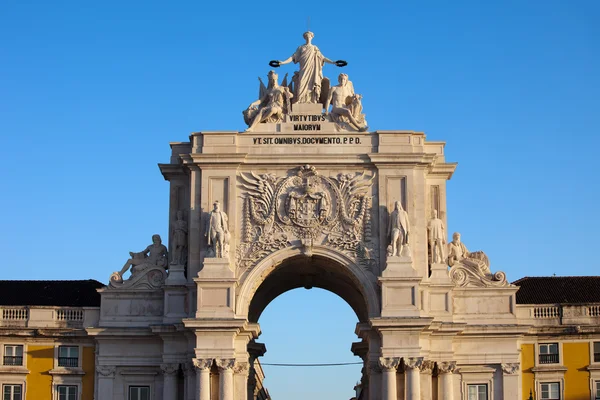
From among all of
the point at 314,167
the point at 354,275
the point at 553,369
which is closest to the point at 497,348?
the point at 553,369

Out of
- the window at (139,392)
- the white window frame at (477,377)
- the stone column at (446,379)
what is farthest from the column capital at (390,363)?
the window at (139,392)

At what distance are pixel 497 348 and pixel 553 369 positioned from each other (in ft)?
9.13

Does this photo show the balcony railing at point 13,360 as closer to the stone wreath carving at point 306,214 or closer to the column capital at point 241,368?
the column capital at point 241,368

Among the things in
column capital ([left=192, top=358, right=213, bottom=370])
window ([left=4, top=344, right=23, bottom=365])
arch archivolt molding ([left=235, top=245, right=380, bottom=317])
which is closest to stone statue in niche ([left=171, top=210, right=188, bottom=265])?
arch archivolt molding ([left=235, top=245, right=380, bottom=317])

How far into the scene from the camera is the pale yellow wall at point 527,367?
62.8 m

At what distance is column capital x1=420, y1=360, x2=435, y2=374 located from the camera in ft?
199

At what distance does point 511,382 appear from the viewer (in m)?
62.0

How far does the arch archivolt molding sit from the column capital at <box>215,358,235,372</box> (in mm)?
2103

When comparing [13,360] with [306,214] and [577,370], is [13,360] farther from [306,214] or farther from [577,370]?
[577,370]

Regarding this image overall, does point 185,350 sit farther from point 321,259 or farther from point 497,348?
point 497,348

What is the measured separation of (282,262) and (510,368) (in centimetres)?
1101

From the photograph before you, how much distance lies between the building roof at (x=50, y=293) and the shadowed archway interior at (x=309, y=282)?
7622 millimetres

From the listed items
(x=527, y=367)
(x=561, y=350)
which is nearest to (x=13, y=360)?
(x=527, y=367)

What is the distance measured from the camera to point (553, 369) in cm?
6288
